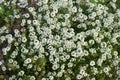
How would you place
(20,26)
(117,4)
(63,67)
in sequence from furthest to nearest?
(117,4)
(20,26)
(63,67)

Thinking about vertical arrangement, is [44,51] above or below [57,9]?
below

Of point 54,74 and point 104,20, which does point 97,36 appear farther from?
point 54,74

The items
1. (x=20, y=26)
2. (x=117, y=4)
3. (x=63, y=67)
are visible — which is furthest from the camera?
(x=117, y=4)

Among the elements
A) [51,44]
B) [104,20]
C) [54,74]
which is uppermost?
[104,20]

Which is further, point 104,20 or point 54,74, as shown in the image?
point 104,20

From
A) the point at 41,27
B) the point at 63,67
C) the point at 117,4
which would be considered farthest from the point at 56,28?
the point at 117,4

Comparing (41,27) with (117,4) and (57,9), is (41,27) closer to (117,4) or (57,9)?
(57,9)
